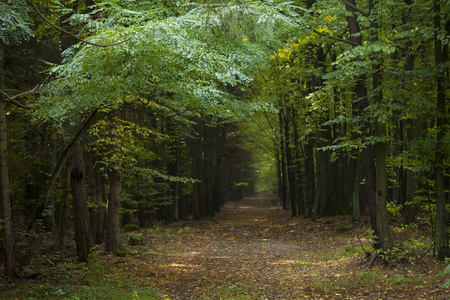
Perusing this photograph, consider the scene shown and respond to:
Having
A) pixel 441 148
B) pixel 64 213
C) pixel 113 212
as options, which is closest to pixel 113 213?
pixel 113 212

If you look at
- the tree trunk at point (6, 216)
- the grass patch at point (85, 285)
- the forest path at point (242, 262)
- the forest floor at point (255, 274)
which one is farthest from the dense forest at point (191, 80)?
the forest path at point (242, 262)

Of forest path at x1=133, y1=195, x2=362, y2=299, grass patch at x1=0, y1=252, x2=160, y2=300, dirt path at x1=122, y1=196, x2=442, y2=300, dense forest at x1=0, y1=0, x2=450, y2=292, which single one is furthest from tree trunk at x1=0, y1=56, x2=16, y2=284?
forest path at x1=133, y1=195, x2=362, y2=299

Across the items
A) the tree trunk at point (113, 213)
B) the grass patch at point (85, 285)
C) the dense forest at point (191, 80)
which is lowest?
the grass patch at point (85, 285)

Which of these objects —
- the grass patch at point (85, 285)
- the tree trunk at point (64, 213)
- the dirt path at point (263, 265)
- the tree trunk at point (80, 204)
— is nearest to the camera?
the grass patch at point (85, 285)

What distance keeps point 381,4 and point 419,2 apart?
0.92 meters

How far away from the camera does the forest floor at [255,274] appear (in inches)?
293

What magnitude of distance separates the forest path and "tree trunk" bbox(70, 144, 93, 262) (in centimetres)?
199

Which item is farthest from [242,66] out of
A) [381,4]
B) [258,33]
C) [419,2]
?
[419,2]

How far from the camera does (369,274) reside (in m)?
8.47

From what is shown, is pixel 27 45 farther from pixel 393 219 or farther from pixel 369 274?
pixel 393 219

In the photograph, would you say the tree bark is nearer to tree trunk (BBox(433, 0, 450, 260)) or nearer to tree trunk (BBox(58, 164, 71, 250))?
tree trunk (BBox(58, 164, 71, 250))

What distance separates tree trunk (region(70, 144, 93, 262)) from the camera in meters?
10.6

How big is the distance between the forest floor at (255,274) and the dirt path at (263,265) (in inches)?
0.8

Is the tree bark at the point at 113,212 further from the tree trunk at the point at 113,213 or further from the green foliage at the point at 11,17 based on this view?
the green foliage at the point at 11,17
